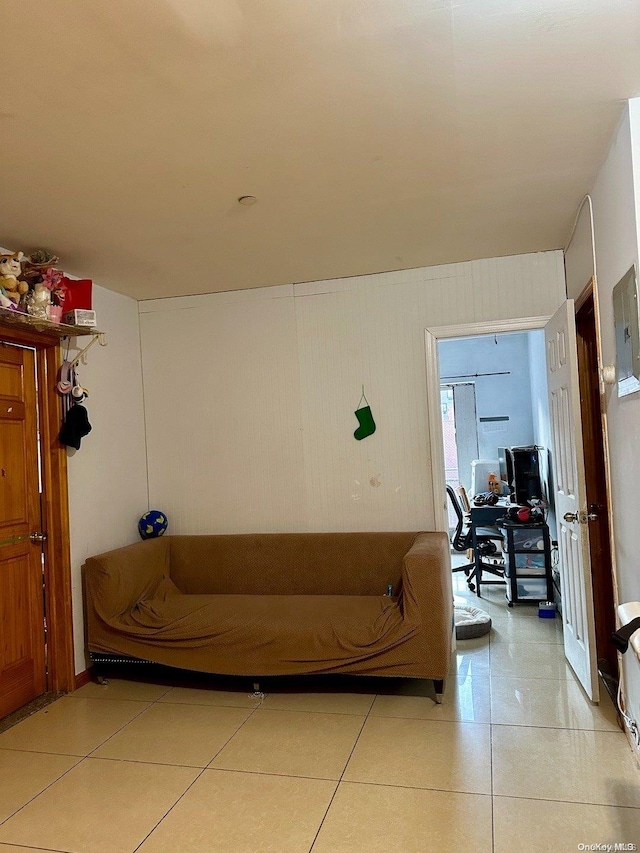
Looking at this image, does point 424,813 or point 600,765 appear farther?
point 600,765

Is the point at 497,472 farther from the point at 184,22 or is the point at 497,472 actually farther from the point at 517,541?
the point at 184,22

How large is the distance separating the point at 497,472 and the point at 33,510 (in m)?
4.70

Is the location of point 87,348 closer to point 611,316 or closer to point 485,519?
point 611,316

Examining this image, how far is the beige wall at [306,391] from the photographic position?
13.3ft

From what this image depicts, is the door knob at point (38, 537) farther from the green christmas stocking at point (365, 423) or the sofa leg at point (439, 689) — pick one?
the sofa leg at point (439, 689)

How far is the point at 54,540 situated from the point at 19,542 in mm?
209

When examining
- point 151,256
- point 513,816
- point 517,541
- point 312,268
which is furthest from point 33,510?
point 517,541

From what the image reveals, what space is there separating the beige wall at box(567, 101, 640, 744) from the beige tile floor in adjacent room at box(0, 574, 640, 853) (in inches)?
16.7

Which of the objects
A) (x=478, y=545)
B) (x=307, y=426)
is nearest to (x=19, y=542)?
(x=307, y=426)

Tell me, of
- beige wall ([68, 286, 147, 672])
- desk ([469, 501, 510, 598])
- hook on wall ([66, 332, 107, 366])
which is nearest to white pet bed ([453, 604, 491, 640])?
desk ([469, 501, 510, 598])

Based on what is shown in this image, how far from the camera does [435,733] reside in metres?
2.86

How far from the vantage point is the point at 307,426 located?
4.27 m

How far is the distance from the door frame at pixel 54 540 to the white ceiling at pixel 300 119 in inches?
31.2

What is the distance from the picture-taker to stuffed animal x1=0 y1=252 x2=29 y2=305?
3.03 m
